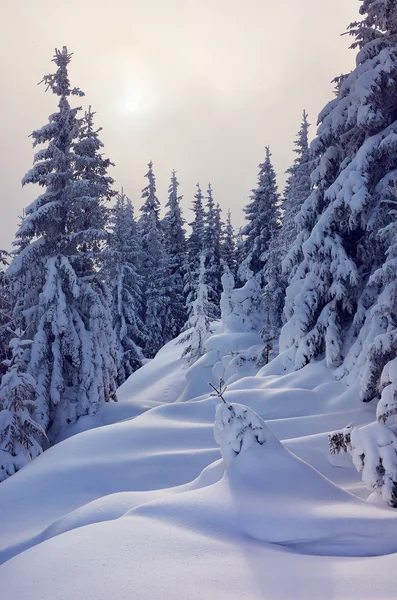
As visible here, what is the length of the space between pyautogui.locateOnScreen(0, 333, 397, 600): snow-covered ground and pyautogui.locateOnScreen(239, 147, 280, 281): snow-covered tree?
2011cm

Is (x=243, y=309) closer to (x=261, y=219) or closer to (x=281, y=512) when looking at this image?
(x=261, y=219)

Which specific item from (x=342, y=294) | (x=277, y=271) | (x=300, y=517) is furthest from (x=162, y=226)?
(x=300, y=517)

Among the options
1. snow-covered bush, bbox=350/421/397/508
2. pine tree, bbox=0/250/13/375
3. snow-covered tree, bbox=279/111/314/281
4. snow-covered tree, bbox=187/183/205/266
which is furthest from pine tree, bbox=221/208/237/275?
snow-covered bush, bbox=350/421/397/508

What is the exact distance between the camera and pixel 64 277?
52.6 feet

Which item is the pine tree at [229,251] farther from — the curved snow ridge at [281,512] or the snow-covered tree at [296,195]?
the curved snow ridge at [281,512]

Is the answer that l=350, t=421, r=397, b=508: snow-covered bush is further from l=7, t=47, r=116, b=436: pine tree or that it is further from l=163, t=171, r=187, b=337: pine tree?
l=163, t=171, r=187, b=337: pine tree

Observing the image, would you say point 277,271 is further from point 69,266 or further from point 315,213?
point 69,266

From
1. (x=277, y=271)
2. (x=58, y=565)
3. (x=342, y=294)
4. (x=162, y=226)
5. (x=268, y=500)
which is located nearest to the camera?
(x=58, y=565)

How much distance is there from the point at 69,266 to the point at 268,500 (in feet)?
41.4

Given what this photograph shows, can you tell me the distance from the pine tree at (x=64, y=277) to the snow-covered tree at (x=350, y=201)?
293 inches

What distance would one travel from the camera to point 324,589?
10.4ft

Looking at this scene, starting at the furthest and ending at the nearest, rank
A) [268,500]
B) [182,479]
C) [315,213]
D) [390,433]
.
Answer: [315,213] < [182,479] < [390,433] < [268,500]

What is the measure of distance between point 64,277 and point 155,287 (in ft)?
70.0

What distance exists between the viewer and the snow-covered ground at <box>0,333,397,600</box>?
3.28 metres
